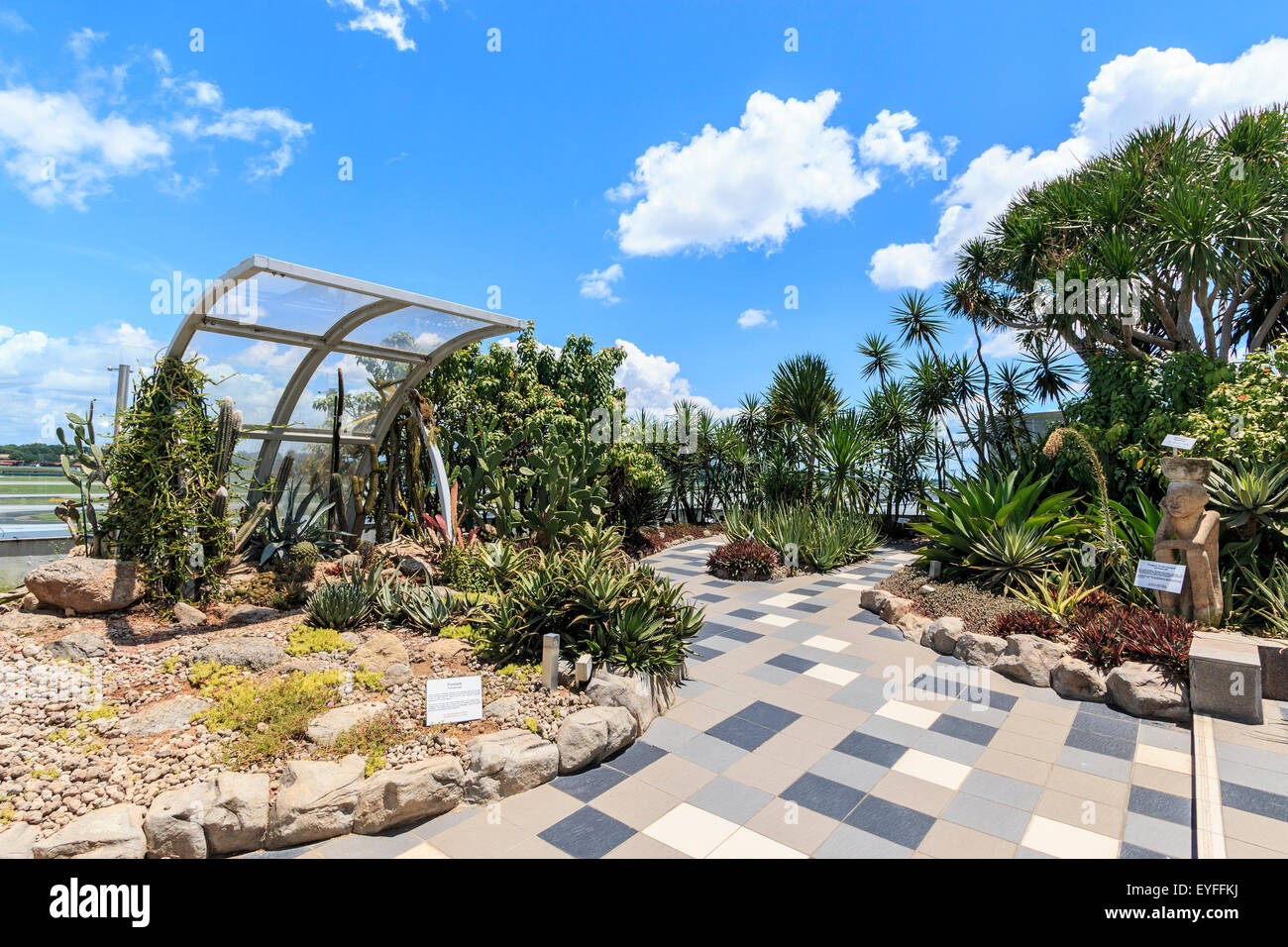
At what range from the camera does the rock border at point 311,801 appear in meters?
2.46

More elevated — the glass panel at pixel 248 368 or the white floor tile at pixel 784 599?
the glass panel at pixel 248 368

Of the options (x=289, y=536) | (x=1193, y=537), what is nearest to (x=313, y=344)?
(x=289, y=536)

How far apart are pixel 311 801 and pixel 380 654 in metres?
1.71

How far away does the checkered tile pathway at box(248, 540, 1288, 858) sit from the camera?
109 inches

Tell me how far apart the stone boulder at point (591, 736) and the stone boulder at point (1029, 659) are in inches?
129

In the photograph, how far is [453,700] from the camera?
3.42 metres

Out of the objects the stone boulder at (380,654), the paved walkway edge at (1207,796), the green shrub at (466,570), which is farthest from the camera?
the green shrub at (466,570)

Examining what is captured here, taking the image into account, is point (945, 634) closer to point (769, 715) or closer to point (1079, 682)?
point (1079, 682)

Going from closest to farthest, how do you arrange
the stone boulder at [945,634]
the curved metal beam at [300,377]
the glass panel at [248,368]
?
the stone boulder at [945,634]
the glass panel at [248,368]
the curved metal beam at [300,377]

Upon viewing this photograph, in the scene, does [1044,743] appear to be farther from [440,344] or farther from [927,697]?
[440,344]

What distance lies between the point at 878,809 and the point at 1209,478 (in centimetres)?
531

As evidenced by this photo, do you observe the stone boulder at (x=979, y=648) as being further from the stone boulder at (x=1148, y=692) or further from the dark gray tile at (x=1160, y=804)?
the dark gray tile at (x=1160, y=804)

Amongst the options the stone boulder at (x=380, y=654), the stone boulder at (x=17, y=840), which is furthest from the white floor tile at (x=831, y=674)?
the stone boulder at (x=17, y=840)

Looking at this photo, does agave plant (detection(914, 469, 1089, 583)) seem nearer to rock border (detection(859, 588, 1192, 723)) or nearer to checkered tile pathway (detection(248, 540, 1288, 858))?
rock border (detection(859, 588, 1192, 723))
